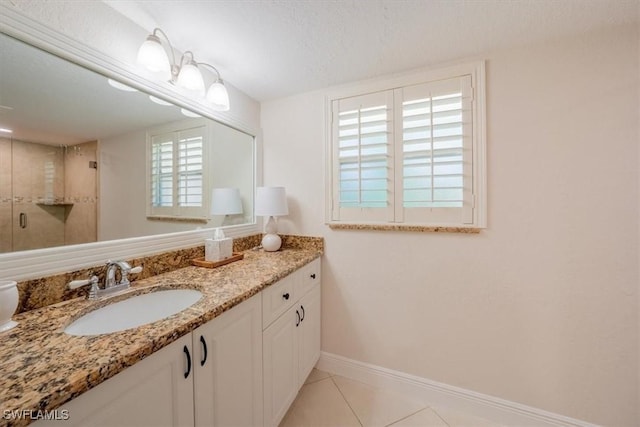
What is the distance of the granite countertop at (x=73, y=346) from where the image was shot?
467 mm

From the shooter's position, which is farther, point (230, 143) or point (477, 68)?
point (230, 143)

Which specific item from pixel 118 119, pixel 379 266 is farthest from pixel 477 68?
pixel 118 119

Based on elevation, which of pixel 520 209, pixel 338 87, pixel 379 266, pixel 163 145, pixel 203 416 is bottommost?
pixel 203 416

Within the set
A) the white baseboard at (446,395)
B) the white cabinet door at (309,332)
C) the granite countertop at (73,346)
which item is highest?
the granite countertop at (73,346)

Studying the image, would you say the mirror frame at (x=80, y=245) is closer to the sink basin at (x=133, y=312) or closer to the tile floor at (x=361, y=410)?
the sink basin at (x=133, y=312)

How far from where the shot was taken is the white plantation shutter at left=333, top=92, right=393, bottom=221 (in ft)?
5.26

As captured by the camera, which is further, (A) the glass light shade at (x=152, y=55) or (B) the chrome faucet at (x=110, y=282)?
(A) the glass light shade at (x=152, y=55)

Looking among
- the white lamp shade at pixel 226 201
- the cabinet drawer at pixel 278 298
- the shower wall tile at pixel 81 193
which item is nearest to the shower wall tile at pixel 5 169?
the shower wall tile at pixel 81 193

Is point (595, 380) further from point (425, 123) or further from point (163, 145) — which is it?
point (163, 145)

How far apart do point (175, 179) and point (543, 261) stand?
2.08m

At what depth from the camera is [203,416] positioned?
0.81m

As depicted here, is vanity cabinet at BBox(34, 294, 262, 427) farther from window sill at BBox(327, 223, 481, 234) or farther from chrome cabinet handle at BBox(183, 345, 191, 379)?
window sill at BBox(327, 223, 481, 234)

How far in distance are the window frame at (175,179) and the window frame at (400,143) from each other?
798 mm

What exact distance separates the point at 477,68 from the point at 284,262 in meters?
1.59
